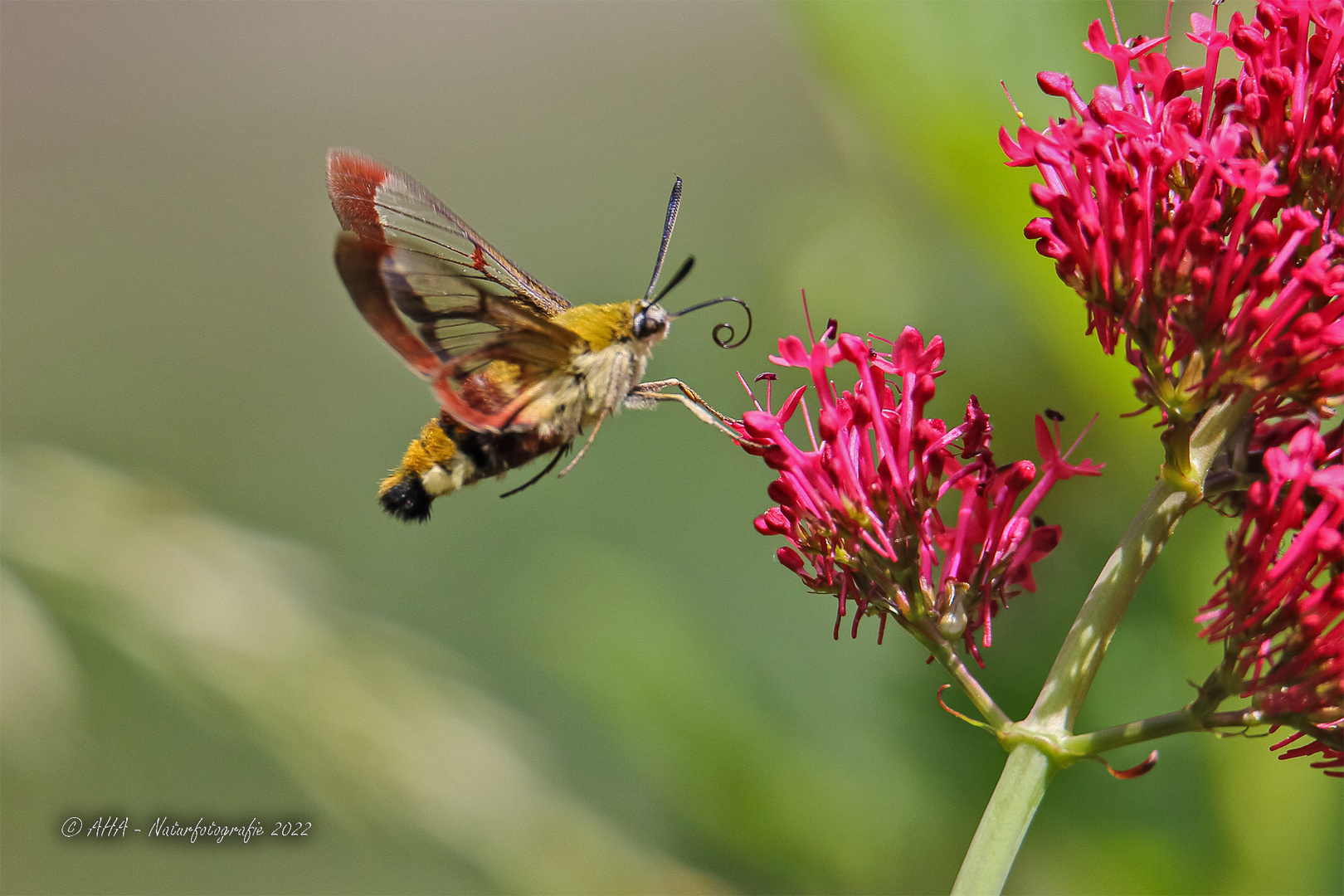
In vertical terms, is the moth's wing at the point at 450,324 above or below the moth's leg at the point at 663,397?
above

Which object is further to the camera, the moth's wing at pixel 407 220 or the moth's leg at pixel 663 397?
the moth's wing at pixel 407 220

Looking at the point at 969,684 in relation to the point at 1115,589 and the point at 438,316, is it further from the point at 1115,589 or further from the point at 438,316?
the point at 438,316

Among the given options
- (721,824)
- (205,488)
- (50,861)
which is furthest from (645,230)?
(721,824)

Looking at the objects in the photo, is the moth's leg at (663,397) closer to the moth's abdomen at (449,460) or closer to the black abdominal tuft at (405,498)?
the moth's abdomen at (449,460)

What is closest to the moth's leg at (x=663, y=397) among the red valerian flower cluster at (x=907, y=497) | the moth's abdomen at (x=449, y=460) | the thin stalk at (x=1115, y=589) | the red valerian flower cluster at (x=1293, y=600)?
the moth's abdomen at (x=449, y=460)

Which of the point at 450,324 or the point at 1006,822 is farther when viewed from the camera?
the point at 450,324

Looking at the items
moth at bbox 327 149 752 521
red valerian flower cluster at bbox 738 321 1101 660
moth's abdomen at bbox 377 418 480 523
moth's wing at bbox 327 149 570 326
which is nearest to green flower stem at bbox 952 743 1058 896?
red valerian flower cluster at bbox 738 321 1101 660

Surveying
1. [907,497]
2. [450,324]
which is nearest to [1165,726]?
[907,497]
